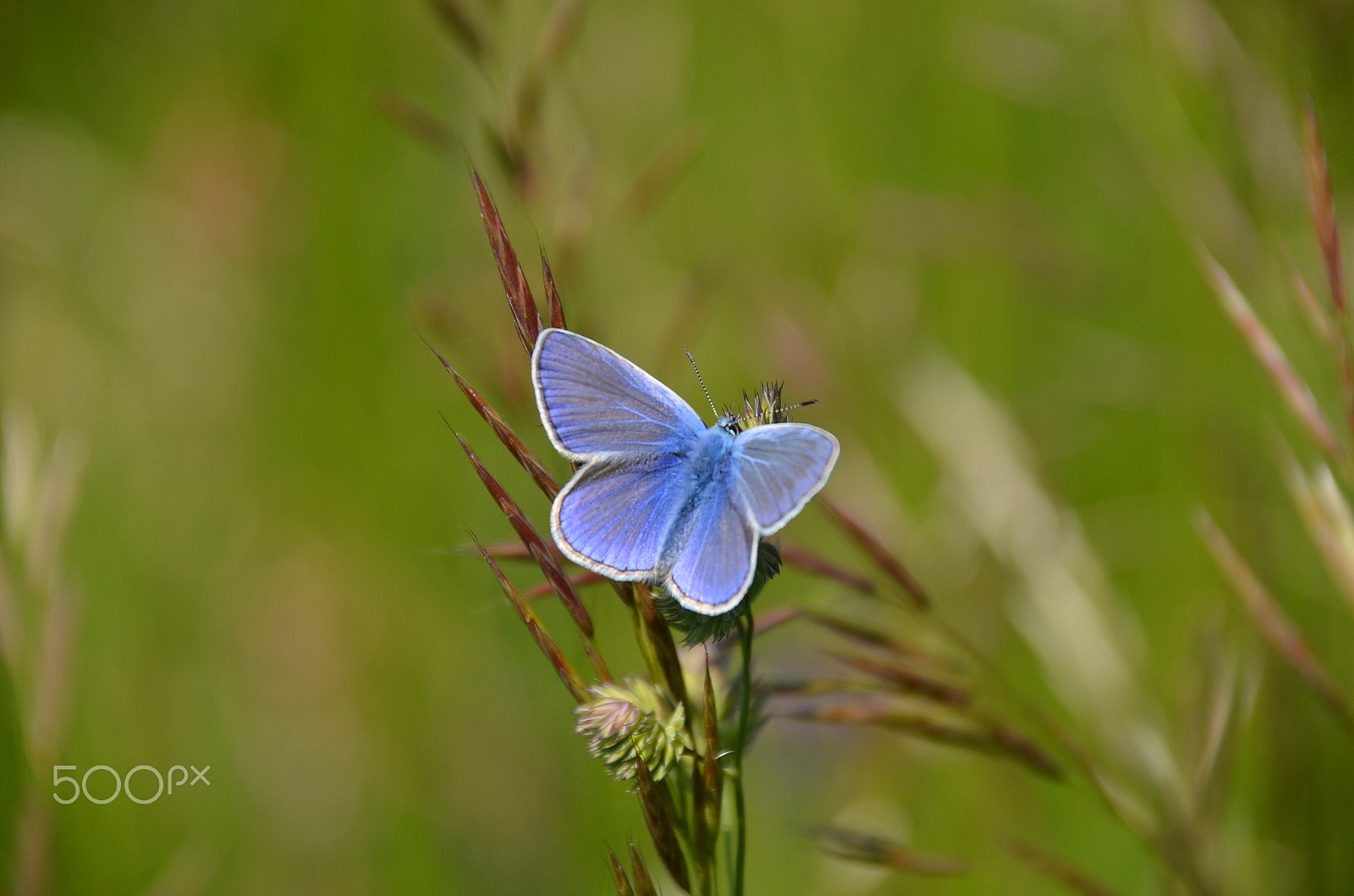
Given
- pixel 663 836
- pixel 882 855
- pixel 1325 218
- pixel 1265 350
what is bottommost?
pixel 882 855

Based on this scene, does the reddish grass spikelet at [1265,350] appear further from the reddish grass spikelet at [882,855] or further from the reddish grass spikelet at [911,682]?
the reddish grass spikelet at [882,855]

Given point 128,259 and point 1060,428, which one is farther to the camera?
point 128,259

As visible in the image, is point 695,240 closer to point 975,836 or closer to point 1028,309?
point 1028,309

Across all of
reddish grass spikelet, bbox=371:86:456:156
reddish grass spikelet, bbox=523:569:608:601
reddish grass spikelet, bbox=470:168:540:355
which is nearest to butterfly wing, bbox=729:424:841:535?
reddish grass spikelet, bbox=523:569:608:601

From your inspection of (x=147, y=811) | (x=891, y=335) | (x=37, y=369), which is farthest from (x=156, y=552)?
(x=891, y=335)

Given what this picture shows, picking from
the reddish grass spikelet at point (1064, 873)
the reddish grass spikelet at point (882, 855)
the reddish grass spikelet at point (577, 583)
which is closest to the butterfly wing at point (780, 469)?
the reddish grass spikelet at point (577, 583)

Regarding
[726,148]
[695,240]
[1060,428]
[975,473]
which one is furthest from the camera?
[726,148]

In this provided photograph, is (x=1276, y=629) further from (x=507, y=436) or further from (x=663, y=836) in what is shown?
(x=507, y=436)

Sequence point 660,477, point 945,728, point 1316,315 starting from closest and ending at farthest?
point 1316,315 → point 945,728 → point 660,477

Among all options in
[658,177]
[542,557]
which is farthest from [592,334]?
[542,557]
